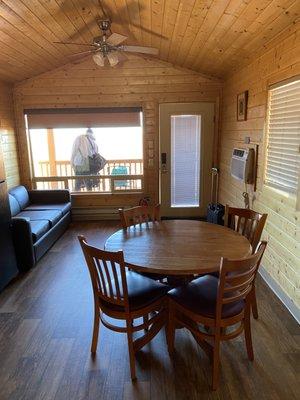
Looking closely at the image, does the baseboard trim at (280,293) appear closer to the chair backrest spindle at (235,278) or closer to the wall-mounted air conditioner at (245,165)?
the chair backrest spindle at (235,278)

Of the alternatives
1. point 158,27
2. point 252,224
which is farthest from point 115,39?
point 252,224

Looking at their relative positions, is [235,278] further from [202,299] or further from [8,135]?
[8,135]

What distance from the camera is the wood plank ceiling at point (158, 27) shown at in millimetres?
2414

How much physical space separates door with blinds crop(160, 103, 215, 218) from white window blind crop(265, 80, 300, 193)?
6.82ft

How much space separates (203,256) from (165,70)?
3848 mm

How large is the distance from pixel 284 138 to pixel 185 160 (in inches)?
101

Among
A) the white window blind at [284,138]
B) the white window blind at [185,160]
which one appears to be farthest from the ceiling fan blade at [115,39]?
the white window blind at [185,160]

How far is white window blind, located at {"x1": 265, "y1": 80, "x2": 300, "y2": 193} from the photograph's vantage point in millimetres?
2455

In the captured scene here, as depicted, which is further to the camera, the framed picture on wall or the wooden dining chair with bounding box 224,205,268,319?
the framed picture on wall

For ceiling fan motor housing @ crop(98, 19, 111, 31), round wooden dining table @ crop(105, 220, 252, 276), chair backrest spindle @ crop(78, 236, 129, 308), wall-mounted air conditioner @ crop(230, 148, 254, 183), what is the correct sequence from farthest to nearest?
wall-mounted air conditioner @ crop(230, 148, 254, 183)
ceiling fan motor housing @ crop(98, 19, 111, 31)
round wooden dining table @ crop(105, 220, 252, 276)
chair backrest spindle @ crop(78, 236, 129, 308)

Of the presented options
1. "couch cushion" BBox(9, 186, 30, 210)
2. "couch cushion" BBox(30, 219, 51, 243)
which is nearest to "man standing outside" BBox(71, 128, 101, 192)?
"couch cushion" BBox(9, 186, 30, 210)

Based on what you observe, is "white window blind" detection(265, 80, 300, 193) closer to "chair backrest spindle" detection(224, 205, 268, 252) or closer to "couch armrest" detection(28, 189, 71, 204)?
"chair backrest spindle" detection(224, 205, 268, 252)

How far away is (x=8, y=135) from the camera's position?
4766 mm

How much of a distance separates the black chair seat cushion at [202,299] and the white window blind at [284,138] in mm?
1164
